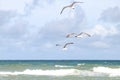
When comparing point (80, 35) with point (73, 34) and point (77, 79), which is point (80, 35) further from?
point (77, 79)

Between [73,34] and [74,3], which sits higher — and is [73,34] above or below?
below

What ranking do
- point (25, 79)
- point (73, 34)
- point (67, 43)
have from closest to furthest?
point (73, 34), point (67, 43), point (25, 79)

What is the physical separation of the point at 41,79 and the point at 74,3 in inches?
675

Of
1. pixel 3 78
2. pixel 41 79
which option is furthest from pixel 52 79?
pixel 3 78

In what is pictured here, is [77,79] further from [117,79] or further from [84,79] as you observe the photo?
[117,79]

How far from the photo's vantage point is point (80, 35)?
20594 mm

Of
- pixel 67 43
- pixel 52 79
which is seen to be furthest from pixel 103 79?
pixel 67 43

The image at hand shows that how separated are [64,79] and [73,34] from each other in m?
17.2

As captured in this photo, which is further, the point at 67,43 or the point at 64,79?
the point at 64,79

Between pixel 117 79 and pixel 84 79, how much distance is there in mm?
2718

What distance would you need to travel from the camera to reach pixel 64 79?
122 feet

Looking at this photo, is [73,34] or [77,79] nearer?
[73,34]

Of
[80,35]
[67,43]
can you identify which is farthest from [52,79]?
[80,35]

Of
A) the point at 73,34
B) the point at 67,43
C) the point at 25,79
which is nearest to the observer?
the point at 73,34
